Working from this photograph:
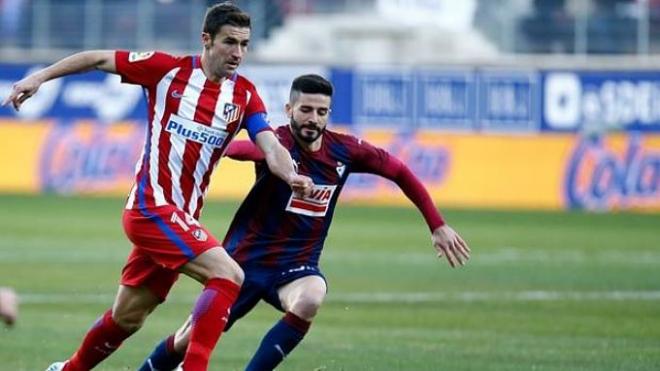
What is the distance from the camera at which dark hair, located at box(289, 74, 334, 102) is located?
10.4m

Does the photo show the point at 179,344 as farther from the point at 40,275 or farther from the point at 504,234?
the point at 504,234

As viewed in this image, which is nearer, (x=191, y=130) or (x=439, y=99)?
(x=191, y=130)

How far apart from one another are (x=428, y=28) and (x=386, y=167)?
29.6m

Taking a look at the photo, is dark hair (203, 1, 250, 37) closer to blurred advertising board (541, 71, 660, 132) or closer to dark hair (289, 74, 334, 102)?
dark hair (289, 74, 334, 102)

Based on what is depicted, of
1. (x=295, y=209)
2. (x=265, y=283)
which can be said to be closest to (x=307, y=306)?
(x=265, y=283)

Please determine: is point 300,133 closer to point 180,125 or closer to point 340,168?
point 340,168

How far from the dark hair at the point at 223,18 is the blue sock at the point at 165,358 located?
1967mm

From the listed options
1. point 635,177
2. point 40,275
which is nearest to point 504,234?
point 635,177

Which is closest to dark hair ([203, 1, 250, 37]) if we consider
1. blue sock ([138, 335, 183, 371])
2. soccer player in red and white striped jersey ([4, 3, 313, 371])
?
soccer player in red and white striped jersey ([4, 3, 313, 371])

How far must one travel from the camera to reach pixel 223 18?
392 inches

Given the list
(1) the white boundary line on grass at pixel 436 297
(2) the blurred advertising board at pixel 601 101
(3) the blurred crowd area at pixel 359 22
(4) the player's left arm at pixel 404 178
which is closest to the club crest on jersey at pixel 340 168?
(4) the player's left arm at pixel 404 178

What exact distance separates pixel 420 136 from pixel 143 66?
2451cm

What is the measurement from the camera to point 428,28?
40.0 metres

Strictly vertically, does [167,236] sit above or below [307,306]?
above
